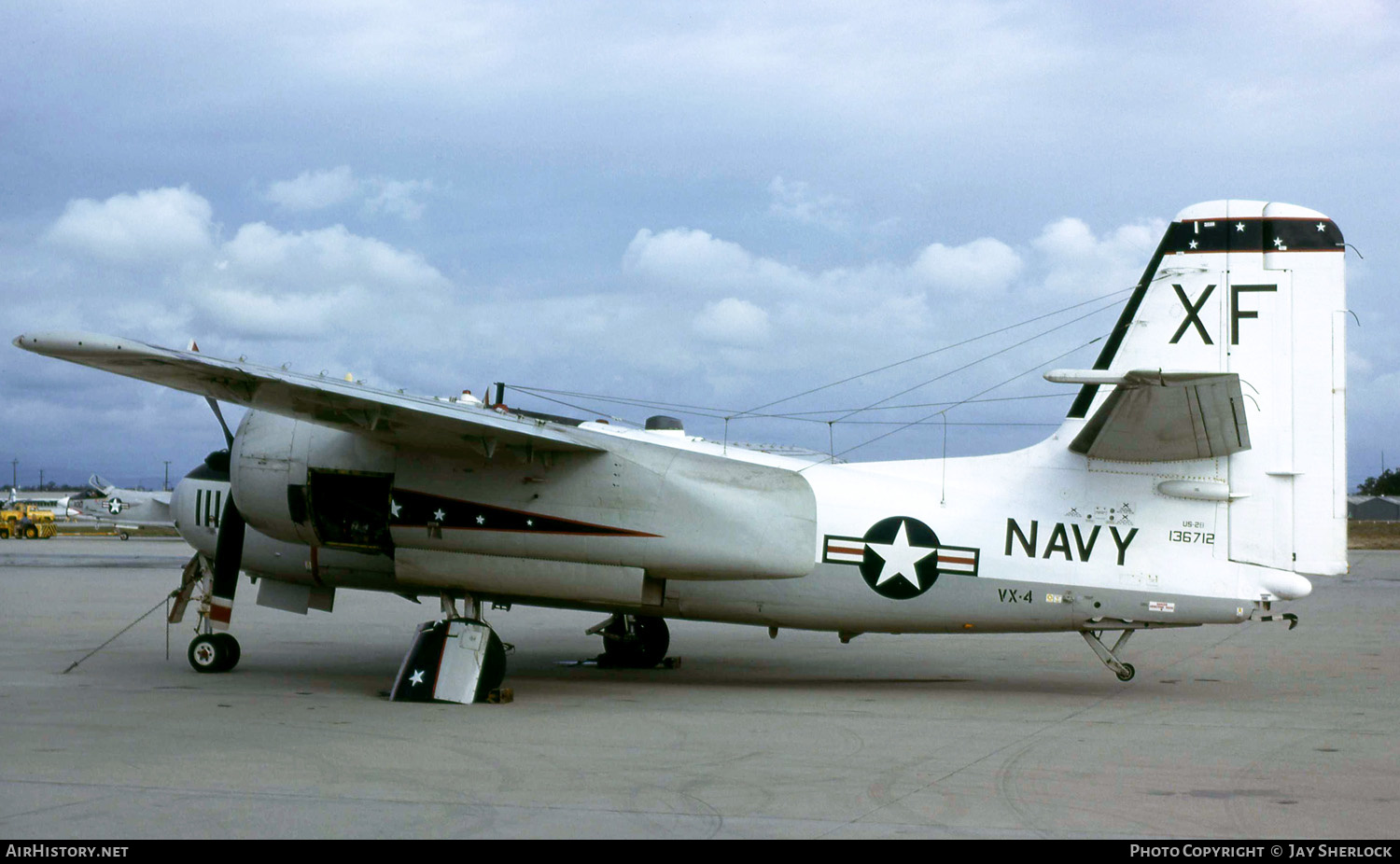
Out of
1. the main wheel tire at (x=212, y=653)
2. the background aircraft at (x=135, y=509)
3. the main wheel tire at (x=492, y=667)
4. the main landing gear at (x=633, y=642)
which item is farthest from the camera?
the background aircraft at (x=135, y=509)

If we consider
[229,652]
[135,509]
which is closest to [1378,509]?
[135,509]

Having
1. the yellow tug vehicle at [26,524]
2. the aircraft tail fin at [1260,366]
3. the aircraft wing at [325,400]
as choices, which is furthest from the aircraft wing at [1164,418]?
the yellow tug vehicle at [26,524]

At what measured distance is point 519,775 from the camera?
8711mm

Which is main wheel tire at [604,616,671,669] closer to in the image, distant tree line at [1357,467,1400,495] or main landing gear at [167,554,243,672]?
main landing gear at [167,554,243,672]

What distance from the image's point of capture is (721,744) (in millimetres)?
10164

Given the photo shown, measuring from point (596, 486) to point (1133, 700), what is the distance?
6.44 m

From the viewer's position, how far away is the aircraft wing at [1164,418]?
1136 cm

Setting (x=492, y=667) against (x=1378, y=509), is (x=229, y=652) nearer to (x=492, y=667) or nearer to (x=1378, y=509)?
(x=492, y=667)

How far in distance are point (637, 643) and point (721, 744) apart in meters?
6.40

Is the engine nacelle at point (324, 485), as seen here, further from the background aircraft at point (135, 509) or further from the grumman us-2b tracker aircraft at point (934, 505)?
the background aircraft at point (135, 509)

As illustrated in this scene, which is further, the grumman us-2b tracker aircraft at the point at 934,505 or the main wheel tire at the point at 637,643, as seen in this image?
the main wheel tire at the point at 637,643

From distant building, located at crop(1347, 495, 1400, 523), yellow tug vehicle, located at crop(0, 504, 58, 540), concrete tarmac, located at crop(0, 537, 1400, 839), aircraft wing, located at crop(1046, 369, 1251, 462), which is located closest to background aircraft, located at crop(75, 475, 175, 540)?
yellow tug vehicle, located at crop(0, 504, 58, 540)

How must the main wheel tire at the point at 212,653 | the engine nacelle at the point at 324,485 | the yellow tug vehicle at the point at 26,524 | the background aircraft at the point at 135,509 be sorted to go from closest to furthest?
the engine nacelle at the point at 324,485 → the main wheel tire at the point at 212,653 → the background aircraft at the point at 135,509 → the yellow tug vehicle at the point at 26,524
